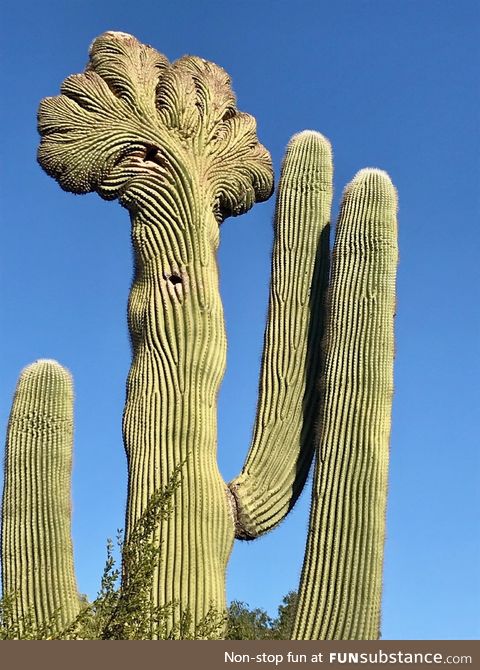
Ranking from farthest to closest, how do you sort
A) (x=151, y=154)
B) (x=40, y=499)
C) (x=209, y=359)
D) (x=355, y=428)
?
(x=151, y=154) < (x=209, y=359) < (x=355, y=428) < (x=40, y=499)

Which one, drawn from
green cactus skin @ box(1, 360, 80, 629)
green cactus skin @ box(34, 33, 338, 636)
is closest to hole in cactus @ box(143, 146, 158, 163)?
green cactus skin @ box(34, 33, 338, 636)

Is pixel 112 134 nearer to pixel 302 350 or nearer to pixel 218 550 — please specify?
pixel 302 350

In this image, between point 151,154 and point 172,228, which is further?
point 151,154

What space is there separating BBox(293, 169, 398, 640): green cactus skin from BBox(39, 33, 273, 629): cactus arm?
58cm

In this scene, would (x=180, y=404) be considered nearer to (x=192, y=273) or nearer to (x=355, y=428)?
(x=192, y=273)

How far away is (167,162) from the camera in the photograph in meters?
6.59

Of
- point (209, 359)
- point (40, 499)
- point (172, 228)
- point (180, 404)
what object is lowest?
point (40, 499)

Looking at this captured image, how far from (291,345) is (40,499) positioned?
187 centimetres

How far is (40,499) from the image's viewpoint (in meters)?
5.74

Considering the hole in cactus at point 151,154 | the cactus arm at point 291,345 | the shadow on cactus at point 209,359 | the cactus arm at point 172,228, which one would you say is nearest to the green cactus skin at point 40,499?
the shadow on cactus at point 209,359

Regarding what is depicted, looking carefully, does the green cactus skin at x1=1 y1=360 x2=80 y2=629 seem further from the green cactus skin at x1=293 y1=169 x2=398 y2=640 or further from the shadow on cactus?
the green cactus skin at x1=293 y1=169 x2=398 y2=640

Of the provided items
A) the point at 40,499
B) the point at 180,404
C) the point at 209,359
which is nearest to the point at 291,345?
the point at 209,359

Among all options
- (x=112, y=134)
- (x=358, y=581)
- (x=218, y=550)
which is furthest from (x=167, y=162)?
(x=358, y=581)

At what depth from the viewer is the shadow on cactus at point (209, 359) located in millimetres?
5648
